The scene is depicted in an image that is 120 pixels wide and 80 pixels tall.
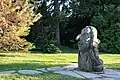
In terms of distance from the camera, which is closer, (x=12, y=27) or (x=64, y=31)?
(x=12, y=27)

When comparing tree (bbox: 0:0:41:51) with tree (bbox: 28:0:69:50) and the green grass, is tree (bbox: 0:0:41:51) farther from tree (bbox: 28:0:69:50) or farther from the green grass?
the green grass

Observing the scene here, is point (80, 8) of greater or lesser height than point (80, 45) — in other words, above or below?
above

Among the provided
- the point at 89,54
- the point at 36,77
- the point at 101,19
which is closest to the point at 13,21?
the point at 89,54

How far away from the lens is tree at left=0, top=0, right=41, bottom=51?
14062mm

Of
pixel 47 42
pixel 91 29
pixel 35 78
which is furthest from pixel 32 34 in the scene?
pixel 35 78

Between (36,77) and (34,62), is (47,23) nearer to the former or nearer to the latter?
(34,62)

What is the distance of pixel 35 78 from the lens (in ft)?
26.7

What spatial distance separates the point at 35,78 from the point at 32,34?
41.1 ft

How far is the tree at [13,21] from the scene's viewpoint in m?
14.1

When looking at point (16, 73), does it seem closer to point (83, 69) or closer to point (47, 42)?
point (83, 69)

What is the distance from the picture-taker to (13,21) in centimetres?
1465

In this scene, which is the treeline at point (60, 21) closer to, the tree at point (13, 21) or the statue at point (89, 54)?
the tree at point (13, 21)

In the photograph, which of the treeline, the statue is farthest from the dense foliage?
the statue

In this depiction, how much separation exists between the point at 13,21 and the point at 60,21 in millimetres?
8656
